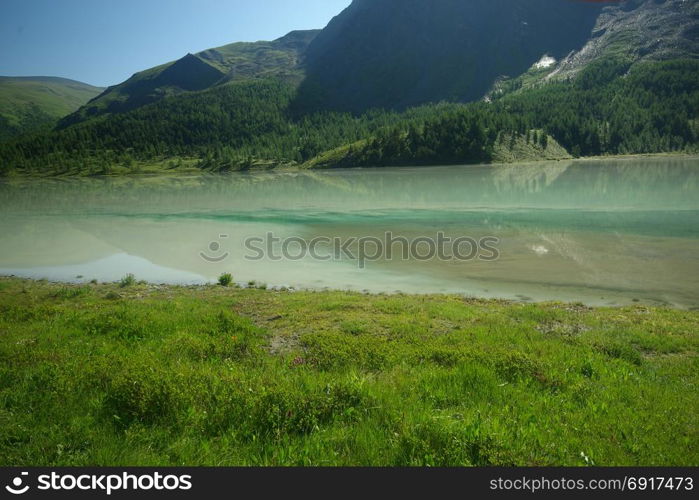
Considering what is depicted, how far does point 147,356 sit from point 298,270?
17.8 metres

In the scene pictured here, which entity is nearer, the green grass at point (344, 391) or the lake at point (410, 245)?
the green grass at point (344, 391)

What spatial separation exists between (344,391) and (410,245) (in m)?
26.7

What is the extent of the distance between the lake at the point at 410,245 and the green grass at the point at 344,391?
9.63m

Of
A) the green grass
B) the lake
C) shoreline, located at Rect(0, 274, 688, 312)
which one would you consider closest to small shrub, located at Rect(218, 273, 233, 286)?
shoreline, located at Rect(0, 274, 688, 312)

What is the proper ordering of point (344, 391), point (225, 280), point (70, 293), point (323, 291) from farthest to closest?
point (225, 280)
point (323, 291)
point (70, 293)
point (344, 391)

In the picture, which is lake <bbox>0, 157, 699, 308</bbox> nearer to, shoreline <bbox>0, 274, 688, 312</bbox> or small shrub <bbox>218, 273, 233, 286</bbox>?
shoreline <bbox>0, 274, 688, 312</bbox>

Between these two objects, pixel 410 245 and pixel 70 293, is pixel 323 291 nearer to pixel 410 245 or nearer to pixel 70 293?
pixel 70 293

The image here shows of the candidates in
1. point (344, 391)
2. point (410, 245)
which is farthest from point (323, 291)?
point (344, 391)

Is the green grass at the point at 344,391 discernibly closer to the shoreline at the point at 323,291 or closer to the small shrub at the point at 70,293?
the shoreline at the point at 323,291

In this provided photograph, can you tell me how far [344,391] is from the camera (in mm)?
7453

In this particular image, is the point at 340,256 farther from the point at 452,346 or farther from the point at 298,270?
the point at 452,346

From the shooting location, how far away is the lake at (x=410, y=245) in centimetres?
2345

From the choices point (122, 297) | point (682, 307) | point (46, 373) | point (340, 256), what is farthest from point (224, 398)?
point (340, 256)

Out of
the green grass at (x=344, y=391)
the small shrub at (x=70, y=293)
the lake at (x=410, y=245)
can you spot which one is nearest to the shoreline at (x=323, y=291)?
the lake at (x=410, y=245)
